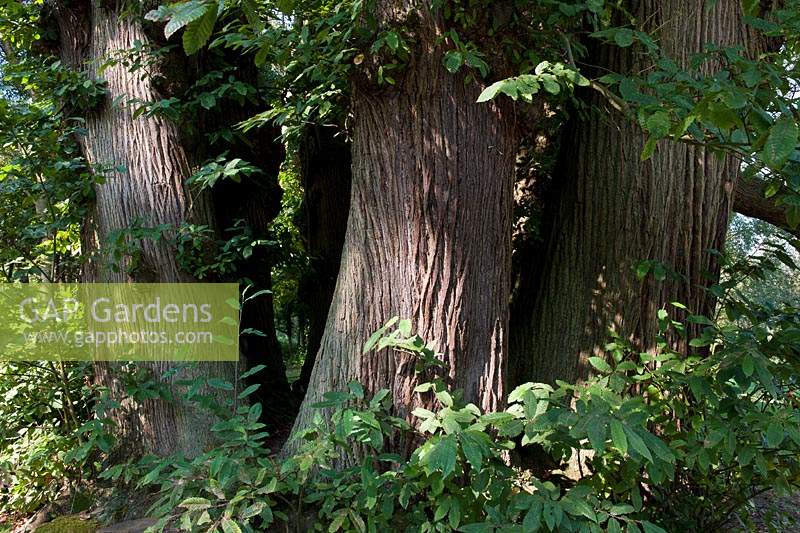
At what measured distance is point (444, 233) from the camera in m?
2.79

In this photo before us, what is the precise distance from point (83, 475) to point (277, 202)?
2449 millimetres

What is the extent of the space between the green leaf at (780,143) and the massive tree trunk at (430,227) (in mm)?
1496

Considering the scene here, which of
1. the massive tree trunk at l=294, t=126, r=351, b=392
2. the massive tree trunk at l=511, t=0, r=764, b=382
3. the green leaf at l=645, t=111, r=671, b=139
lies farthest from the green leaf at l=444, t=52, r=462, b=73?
the massive tree trunk at l=294, t=126, r=351, b=392

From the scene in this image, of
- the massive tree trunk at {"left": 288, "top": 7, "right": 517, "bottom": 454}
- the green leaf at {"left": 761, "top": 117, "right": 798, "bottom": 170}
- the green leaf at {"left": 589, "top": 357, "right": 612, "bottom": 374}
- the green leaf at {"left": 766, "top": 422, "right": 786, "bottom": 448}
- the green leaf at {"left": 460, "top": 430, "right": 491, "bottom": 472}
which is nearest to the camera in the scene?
the green leaf at {"left": 761, "top": 117, "right": 798, "bottom": 170}

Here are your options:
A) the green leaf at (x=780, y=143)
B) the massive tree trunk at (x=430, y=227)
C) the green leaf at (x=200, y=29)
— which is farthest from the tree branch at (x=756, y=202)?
the green leaf at (x=200, y=29)

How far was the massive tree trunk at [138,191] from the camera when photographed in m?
3.53

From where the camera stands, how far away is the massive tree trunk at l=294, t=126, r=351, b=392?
520cm

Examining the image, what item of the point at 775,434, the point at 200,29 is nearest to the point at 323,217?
the point at 775,434

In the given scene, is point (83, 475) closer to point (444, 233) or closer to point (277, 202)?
point (277, 202)

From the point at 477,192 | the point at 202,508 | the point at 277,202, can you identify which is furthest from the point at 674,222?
the point at 277,202

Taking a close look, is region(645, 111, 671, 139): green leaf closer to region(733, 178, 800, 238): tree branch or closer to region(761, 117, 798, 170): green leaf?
region(761, 117, 798, 170): green leaf

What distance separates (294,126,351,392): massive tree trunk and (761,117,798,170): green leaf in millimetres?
4035
